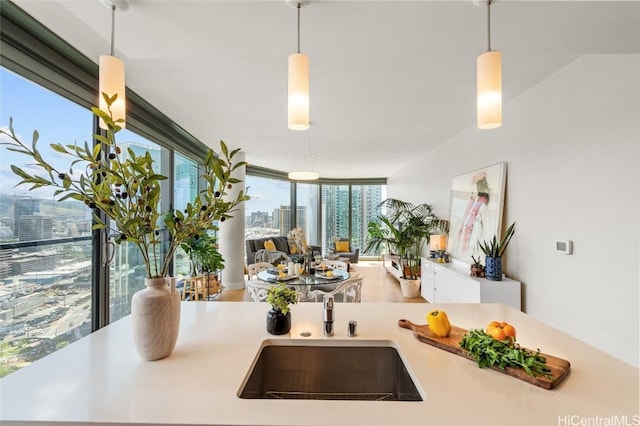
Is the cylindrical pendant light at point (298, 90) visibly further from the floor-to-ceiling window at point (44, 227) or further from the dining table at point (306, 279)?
the dining table at point (306, 279)

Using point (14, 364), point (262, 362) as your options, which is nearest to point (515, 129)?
point (262, 362)

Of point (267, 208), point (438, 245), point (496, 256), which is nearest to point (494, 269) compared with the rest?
point (496, 256)

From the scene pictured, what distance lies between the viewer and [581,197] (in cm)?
225

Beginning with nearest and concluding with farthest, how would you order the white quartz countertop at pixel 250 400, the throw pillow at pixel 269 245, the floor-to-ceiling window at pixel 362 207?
the white quartz countertop at pixel 250 400 → the throw pillow at pixel 269 245 → the floor-to-ceiling window at pixel 362 207

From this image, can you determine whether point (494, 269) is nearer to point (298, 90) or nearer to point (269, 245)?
point (298, 90)

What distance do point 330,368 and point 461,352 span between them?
575 millimetres

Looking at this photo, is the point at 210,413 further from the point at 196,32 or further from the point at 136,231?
the point at 196,32

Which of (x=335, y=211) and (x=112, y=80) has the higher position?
(x=112, y=80)

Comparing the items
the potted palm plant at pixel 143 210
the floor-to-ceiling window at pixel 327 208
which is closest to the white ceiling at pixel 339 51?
the potted palm plant at pixel 143 210

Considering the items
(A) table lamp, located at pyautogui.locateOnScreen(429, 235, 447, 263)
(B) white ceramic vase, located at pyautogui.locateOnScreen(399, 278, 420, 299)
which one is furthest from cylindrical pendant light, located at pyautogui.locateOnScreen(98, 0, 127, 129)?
(B) white ceramic vase, located at pyautogui.locateOnScreen(399, 278, 420, 299)

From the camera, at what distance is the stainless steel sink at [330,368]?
4.27 ft

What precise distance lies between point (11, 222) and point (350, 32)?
2.44m

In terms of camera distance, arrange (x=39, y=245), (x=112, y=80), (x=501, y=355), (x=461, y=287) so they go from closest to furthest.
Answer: (x=501, y=355) → (x=112, y=80) → (x=39, y=245) → (x=461, y=287)

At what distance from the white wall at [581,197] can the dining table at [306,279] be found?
1960mm
